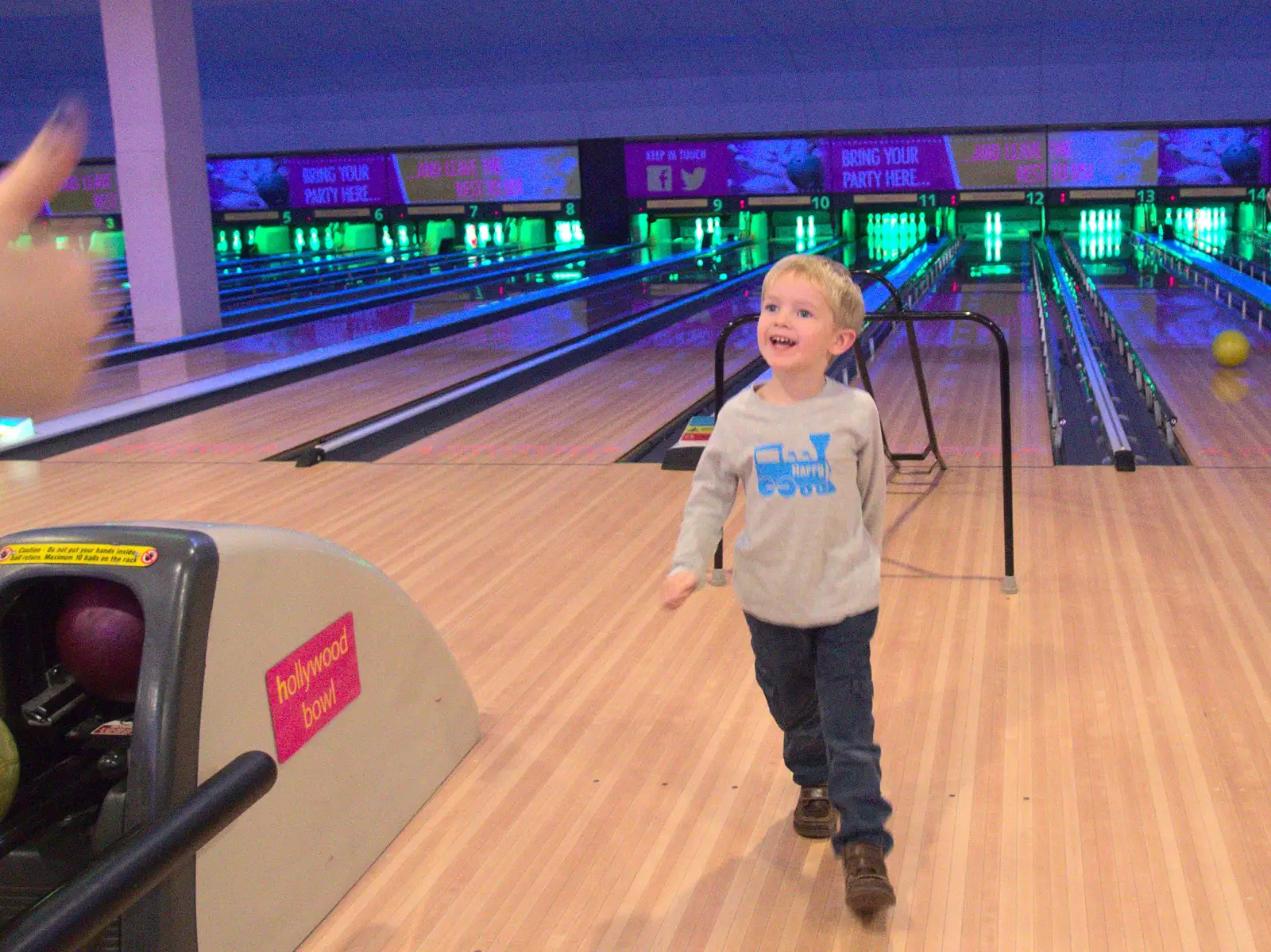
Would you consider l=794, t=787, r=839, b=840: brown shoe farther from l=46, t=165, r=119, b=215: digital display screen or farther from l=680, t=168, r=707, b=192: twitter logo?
l=46, t=165, r=119, b=215: digital display screen

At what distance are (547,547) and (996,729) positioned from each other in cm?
155

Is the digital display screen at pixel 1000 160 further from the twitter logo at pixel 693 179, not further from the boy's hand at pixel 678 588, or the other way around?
the boy's hand at pixel 678 588

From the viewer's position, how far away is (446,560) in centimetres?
347

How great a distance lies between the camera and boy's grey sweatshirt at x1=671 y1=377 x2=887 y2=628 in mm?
1737

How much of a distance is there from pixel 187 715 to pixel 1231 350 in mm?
5980

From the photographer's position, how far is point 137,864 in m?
1.19

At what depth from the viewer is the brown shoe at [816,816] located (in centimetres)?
195

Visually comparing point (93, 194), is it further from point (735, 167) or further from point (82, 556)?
point (82, 556)

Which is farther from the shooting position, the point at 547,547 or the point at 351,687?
the point at 547,547

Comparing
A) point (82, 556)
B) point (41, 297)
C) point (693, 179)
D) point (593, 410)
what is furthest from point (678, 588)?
point (693, 179)

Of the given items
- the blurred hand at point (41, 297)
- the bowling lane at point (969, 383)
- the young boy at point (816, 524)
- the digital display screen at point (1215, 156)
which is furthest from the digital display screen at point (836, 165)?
the blurred hand at point (41, 297)

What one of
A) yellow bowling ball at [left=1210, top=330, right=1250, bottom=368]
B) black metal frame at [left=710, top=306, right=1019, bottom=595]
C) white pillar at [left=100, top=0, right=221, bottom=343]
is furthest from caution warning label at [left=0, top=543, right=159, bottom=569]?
white pillar at [left=100, top=0, right=221, bottom=343]

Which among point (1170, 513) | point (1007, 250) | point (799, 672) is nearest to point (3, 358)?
point (799, 672)

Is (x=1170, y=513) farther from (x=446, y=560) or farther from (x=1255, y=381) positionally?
(x=1255, y=381)
